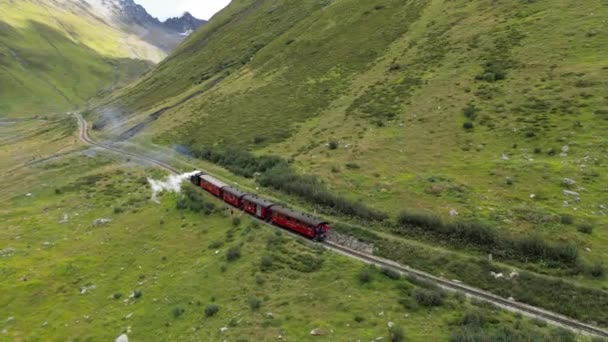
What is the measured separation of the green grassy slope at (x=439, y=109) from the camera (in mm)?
40312

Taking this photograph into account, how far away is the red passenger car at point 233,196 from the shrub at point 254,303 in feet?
69.4

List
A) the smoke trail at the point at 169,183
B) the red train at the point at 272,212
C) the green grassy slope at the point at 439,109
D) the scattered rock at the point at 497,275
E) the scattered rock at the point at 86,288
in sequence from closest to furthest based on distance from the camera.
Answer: the scattered rock at the point at 497,275, the scattered rock at the point at 86,288, the red train at the point at 272,212, the green grassy slope at the point at 439,109, the smoke trail at the point at 169,183

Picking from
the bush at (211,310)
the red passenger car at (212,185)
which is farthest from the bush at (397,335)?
the red passenger car at (212,185)

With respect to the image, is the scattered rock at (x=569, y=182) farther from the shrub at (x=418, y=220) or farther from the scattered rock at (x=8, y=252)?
the scattered rock at (x=8, y=252)

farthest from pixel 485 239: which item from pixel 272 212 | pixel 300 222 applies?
pixel 272 212

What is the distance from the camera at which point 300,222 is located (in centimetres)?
4097

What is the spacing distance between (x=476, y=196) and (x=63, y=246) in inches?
1847

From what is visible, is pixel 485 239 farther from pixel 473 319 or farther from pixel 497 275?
pixel 473 319

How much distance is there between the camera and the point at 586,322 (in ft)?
84.5

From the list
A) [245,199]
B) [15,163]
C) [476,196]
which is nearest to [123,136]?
[15,163]

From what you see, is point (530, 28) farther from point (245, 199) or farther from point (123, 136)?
point (123, 136)

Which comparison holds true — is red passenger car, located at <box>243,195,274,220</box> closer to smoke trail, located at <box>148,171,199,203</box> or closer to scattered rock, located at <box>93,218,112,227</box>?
smoke trail, located at <box>148,171,199,203</box>

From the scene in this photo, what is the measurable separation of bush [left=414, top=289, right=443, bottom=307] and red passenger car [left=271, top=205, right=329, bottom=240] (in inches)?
524

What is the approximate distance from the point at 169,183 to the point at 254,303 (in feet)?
137
